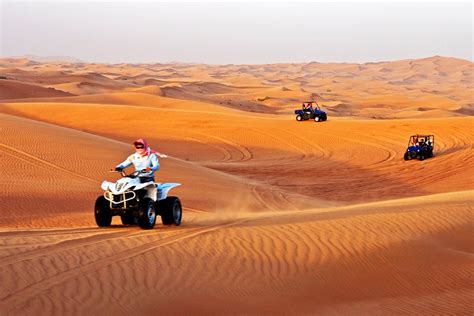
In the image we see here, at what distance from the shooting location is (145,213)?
12062mm

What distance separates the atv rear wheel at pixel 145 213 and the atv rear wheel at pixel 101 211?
70 centimetres

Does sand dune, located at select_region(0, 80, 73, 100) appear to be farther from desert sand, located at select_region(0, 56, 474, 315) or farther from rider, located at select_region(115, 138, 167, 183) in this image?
rider, located at select_region(115, 138, 167, 183)

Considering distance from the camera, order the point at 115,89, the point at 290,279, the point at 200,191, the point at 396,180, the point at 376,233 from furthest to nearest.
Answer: the point at 115,89 → the point at 396,180 → the point at 200,191 → the point at 376,233 → the point at 290,279

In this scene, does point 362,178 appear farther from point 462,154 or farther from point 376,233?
point 376,233

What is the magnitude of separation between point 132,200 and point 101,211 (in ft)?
2.42

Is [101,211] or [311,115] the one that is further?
[311,115]

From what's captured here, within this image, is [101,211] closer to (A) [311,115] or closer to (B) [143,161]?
(B) [143,161]

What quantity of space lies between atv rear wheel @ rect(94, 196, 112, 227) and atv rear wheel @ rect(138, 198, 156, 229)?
70 centimetres

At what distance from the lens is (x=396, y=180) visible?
27109 mm

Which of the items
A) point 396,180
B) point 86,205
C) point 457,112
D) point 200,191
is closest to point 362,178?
point 396,180

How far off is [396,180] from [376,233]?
15.2 meters

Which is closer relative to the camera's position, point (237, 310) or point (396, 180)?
point (237, 310)

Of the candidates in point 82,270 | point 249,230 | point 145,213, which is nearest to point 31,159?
point 145,213

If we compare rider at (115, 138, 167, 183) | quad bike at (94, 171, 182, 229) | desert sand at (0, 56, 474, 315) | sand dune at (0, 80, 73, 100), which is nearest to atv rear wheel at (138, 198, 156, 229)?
quad bike at (94, 171, 182, 229)
